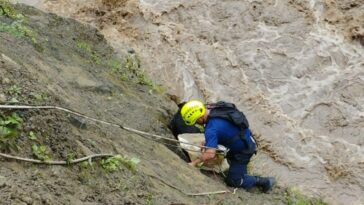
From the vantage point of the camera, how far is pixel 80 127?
523 cm

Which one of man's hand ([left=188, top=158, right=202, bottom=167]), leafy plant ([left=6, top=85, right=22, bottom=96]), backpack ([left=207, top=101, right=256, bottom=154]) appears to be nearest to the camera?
leafy plant ([left=6, top=85, right=22, bottom=96])

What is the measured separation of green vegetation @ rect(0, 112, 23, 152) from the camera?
13.9 feet

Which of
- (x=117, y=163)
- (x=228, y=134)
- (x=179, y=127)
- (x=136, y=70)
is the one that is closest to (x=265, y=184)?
(x=228, y=134)

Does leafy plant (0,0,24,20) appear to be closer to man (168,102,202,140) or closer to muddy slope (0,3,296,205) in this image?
muddy slope (0,3,296,205)

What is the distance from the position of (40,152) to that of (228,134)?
9.99 ft

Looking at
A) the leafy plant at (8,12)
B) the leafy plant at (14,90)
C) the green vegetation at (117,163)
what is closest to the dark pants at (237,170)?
the green vegetation at (117,163)

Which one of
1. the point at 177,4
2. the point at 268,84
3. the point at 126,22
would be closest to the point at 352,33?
the point at 268,84

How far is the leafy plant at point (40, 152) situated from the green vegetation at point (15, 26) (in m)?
3.36

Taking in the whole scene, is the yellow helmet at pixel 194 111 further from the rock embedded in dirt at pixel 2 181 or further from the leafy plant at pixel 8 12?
the rock embedded in dirt at pixel 2 181

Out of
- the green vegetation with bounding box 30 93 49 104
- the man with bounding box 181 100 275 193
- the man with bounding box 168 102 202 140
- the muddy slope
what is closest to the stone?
the muddy slope

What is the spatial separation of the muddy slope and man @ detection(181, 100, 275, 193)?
0.23 m

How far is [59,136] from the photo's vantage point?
4.70 metres

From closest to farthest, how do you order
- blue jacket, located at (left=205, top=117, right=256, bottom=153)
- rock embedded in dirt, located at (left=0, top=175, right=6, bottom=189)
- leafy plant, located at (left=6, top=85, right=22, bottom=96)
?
rock embedded in dirt, located at (left=0, top=175, right=6, bottom=189), leafy plant, located at (left=6, top=85, right=22, bottom=96), blue jacket, located at (left=205, top=117, right=256, bottom=153)

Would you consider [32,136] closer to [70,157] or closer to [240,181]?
[70,157]
